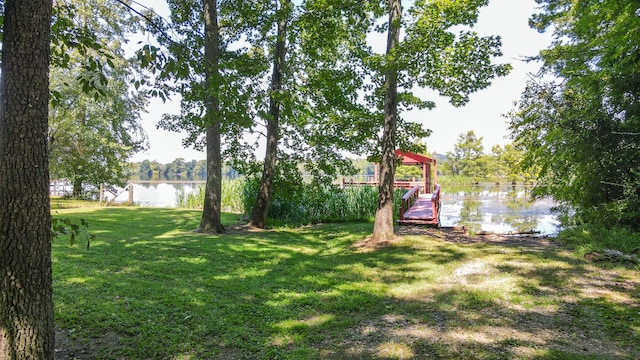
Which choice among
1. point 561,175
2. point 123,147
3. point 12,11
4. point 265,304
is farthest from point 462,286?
point 123,147

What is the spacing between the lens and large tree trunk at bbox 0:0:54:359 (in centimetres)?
199

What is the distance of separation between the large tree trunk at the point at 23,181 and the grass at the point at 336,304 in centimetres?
82

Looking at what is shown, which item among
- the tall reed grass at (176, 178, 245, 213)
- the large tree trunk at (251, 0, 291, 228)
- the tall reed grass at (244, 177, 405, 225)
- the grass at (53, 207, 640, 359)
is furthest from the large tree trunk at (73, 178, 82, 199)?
the grass at (53, 207, 640, 359)

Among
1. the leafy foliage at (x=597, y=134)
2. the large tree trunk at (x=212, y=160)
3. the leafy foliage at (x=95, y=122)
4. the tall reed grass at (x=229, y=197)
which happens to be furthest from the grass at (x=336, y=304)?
the leafy foliage at (x=95, y=122)

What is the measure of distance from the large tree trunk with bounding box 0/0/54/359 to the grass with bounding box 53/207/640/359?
82cm

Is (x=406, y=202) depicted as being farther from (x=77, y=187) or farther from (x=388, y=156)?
(x=77, y=187)

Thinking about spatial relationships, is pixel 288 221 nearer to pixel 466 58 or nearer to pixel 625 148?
pixel 466 58

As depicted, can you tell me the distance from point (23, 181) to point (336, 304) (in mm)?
3085

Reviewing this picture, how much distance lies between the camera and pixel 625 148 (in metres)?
7.59

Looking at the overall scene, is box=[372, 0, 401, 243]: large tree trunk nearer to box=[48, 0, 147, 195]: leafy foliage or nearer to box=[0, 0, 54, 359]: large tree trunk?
box=[0, 0, 54, 359]: large tree trunk

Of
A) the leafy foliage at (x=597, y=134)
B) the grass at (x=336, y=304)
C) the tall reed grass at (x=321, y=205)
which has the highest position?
the leafy foliage at (x=597, y=134)

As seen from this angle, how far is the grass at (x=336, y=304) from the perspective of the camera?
9.73ft

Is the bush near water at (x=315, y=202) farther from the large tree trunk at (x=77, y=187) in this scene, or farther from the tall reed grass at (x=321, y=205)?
the large tree trunk at (x=77, y=187)

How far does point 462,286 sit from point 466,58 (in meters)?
4.29
